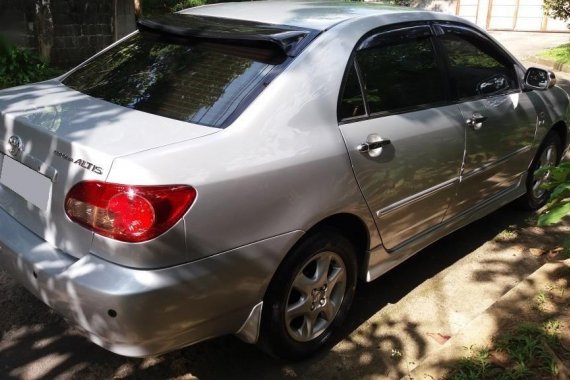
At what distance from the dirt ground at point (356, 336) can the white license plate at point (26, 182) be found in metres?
0.90

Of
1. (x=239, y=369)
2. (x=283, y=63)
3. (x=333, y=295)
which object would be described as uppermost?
(x=283, y=63)

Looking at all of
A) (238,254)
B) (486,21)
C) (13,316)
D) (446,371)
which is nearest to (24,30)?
(13,316)

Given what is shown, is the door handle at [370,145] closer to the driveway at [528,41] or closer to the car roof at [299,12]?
the car roof at [299,12]

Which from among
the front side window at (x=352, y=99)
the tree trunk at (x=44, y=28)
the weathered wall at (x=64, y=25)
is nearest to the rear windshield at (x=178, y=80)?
the front side window at (x=352, y=99)

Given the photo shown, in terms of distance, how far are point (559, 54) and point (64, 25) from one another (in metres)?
10.00

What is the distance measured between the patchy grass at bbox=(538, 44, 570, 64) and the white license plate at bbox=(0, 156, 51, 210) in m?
11.7

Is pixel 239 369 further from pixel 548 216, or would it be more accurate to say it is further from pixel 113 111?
pixel 548 216

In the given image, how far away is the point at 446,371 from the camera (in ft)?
8.37

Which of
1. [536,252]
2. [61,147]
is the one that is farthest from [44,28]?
[536,252]

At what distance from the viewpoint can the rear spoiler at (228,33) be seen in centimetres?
282

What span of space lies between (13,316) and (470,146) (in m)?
2.83

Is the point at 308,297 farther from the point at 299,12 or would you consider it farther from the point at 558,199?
the point at 299,12

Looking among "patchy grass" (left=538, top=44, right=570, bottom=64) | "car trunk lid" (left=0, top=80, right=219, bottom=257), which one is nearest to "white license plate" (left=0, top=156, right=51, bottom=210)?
"car trunk lid" (left=0, top=80, right=219, bottom=257)

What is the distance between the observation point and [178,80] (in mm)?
2877
